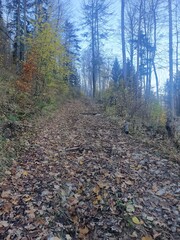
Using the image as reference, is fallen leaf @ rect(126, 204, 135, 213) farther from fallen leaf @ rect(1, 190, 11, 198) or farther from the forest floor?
fallen leaf @ rect(1, 190, 11, 198)

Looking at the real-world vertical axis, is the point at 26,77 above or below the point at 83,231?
above

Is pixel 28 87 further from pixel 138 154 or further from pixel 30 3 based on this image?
pixel 30 3

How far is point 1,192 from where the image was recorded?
3.82m

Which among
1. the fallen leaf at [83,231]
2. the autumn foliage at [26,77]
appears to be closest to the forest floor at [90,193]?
the fallen leaf at [83,231]

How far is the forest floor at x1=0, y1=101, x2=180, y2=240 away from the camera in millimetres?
3098

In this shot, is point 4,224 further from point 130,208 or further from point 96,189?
point 130,208

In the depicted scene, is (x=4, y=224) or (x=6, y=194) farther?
(x=6, y=194)

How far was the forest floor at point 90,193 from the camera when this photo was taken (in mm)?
3098

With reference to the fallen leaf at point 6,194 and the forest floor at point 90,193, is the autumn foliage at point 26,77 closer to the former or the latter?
the forest floor at point 90,193

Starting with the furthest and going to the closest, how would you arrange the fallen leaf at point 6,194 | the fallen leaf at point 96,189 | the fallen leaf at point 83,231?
1. the fallen leaf at point 96,189
2. the fallen leaf at point 6,194
3. the fallen leaf at point 83,231

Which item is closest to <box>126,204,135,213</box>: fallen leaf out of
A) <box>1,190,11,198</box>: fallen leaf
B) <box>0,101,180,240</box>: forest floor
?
<box>0,101,180,240</box>: forest floor

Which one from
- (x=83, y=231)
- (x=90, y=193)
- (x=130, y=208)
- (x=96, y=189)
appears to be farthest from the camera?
(x=96, y=189)

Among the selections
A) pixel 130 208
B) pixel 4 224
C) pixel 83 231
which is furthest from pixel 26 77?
pixel 83 231

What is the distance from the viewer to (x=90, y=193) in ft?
13.3
